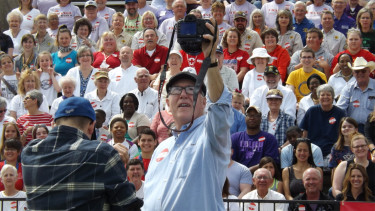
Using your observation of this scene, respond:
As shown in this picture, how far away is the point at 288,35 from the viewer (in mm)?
14234

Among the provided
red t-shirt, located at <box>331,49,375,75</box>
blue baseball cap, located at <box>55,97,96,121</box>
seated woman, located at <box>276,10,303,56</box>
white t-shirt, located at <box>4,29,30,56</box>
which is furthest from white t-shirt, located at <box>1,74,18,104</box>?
blue baseball cap, located at <box>55,97,96,121</box>

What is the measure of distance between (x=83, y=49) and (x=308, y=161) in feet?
16.2

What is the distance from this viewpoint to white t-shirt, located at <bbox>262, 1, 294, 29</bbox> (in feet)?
50.9

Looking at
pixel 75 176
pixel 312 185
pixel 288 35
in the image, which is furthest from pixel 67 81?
pixel 75 176

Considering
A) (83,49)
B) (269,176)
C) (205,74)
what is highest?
(83,49)

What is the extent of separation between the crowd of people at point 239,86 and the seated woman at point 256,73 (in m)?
0.02

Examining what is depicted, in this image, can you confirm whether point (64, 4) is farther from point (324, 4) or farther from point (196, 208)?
point (196, 208)

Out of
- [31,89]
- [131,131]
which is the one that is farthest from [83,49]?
[131,131]

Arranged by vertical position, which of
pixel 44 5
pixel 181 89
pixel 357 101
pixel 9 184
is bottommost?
pixel 9 184

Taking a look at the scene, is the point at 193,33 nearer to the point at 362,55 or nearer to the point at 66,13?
the point at 362,55

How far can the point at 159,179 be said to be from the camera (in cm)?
505

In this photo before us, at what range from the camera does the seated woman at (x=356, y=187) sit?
9.00 metres

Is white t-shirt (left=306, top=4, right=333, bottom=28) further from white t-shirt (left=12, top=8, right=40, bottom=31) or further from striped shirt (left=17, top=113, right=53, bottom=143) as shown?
striped shirt (left=17, top=113, right=53, bottom=143)

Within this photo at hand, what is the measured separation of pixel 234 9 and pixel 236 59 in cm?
251
